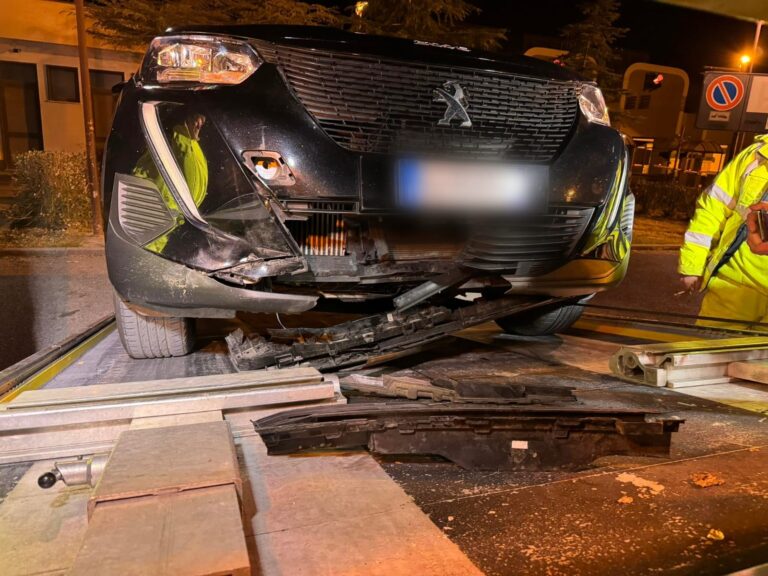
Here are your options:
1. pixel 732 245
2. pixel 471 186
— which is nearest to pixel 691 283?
pixel 732 245

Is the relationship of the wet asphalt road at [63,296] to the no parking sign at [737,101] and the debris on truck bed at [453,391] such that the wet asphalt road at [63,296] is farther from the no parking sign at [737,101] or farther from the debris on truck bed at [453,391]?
the debris on truck bed at [453,391]

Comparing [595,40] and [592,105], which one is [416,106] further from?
[595,40]

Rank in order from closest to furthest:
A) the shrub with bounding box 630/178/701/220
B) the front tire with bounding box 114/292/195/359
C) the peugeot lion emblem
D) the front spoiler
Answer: the peugeot lion emblem < the front spoiler < the front tire with bounding box 114/292/195/359 < the shrub with bounding box 630/178/701/220

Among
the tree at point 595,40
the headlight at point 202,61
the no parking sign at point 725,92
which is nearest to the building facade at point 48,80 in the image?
the tree at point 595,40

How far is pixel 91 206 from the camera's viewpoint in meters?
9.67

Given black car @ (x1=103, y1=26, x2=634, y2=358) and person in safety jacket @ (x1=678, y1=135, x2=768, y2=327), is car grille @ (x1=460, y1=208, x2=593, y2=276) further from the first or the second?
person in safety jacket @ (x1=678, y1=135, x2=768, y2=327)

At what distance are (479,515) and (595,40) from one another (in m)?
14.4

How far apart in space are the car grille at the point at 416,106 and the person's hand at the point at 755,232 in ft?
3.79

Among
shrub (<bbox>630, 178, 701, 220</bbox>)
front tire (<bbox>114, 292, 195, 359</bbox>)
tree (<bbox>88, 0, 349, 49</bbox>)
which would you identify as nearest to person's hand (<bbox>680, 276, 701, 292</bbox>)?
front tire (<bbox>114, 292, 195, 359</bbox>)

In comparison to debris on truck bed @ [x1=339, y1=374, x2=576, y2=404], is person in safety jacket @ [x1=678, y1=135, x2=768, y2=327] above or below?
above

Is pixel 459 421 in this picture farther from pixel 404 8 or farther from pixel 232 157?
pixel 404 8

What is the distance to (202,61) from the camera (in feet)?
6.79

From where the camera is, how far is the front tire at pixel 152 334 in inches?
103

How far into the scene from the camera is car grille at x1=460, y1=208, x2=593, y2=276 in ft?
7.69
